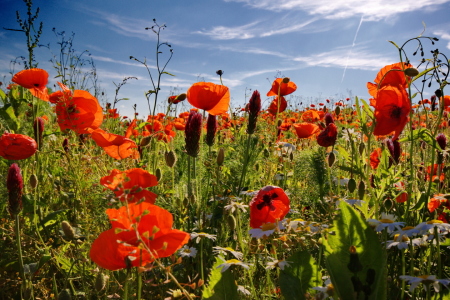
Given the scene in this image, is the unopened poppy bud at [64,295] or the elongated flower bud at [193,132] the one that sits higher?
the elongated flower bud at [193,132]

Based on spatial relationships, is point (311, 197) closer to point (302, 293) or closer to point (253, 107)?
point (253, 107)

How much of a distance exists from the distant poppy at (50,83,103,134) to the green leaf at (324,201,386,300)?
4.20ft

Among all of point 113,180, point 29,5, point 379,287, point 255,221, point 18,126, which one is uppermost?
point 29,5

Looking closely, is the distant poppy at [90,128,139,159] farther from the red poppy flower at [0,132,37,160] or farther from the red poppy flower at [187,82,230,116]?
the red poppy flower at [187,82,230,116]

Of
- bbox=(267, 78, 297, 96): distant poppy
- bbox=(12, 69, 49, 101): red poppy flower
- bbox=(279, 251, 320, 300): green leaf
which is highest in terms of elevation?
bbox=(267, 78, 297, 96): distant poppy

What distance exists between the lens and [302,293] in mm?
1087

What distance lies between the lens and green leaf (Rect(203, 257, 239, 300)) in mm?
1102

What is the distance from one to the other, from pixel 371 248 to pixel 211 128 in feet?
3.49

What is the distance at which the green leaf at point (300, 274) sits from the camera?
110 centimetres

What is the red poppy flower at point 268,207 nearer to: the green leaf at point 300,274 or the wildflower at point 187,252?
the green leaf at point 300,274

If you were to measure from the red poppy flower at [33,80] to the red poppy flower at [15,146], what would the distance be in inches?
22.1

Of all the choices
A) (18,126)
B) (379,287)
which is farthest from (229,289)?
(18,126)

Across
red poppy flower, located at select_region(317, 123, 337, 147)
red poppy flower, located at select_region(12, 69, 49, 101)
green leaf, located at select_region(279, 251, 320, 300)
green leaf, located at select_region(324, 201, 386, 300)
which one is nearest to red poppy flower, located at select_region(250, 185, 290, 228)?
green leaf, located at select_region(279, 251, 320, 300)

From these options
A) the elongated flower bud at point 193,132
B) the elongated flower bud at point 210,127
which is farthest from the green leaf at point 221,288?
the elongated flower bud at point 210,127
